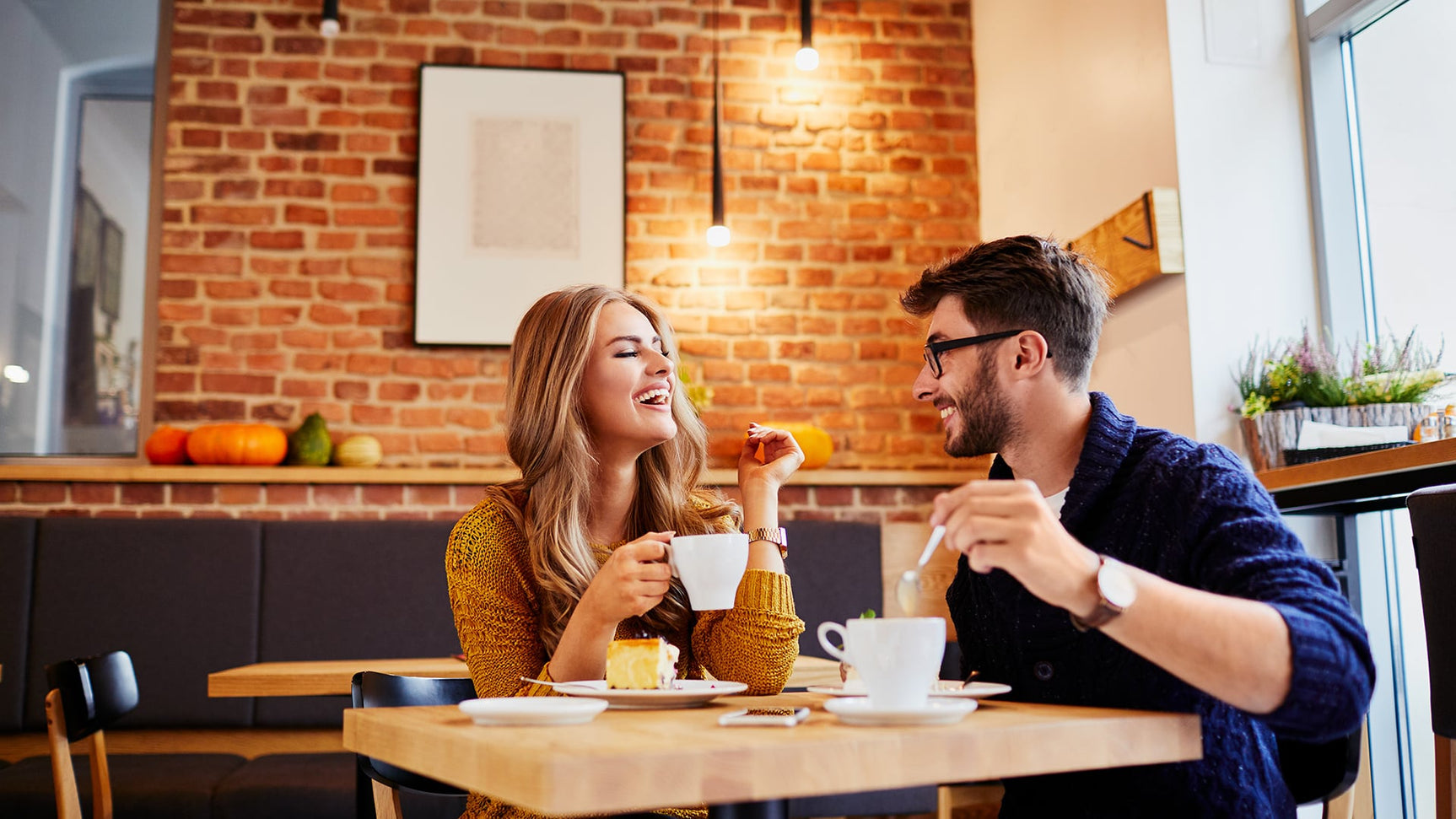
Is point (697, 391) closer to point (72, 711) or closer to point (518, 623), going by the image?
point (72, 711)

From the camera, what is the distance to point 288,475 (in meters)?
3.90

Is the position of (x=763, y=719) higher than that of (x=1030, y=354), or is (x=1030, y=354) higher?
(x=1030, y=354)

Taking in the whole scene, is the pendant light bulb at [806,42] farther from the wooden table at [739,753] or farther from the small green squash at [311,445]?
the wooden table at [739,753]

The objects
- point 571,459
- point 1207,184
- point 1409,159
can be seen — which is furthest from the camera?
point 1207,184

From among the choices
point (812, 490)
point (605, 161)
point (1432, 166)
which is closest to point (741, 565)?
point (1432, 166)

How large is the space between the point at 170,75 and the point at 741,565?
390 cm

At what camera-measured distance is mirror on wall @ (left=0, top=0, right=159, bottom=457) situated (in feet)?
13.6

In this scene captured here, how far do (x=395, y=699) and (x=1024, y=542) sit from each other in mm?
1007

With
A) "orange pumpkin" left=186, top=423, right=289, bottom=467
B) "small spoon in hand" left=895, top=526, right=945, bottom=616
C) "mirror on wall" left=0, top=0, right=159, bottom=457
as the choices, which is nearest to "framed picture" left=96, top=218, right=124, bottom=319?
"mirror on wall" left=0, top=0, right=159, bottom=457

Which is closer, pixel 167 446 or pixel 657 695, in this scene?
pixel 657 695

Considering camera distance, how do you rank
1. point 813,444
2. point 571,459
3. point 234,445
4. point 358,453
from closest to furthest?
point 571,459 < point 234,445 < point 358,453 < point 813,444

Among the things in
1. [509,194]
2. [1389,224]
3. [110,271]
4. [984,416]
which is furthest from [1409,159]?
[110,271]

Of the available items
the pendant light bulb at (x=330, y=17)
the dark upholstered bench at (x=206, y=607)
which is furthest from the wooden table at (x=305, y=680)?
the pendant light bulb at (x=330, y=17)

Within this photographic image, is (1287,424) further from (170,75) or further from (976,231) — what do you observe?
(170,75)
